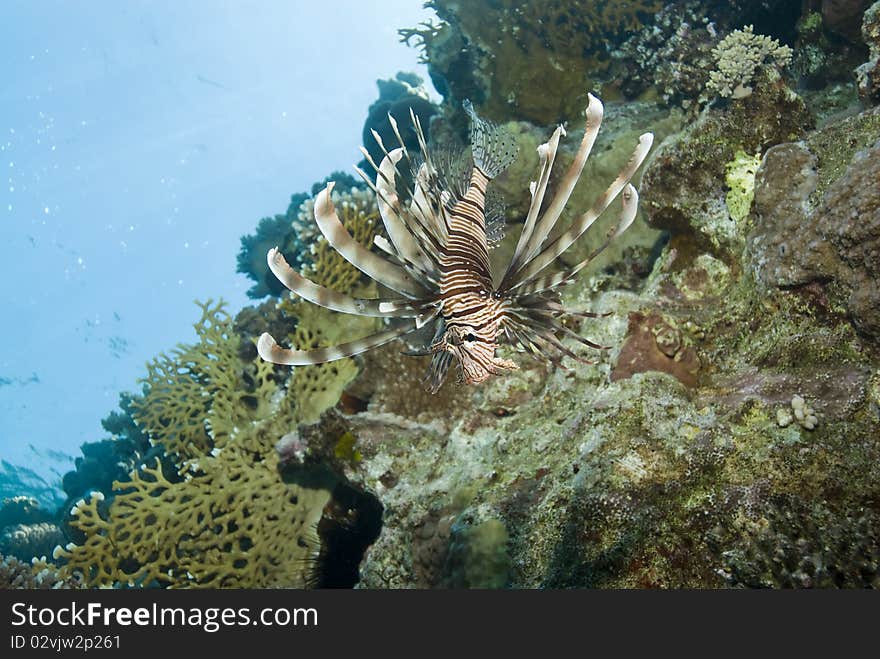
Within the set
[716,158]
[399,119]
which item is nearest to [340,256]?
→ [716,158]

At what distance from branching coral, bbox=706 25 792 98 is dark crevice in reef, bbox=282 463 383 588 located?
4.26 m

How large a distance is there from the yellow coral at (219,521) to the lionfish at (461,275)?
281cm

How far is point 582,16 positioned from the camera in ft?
24.3

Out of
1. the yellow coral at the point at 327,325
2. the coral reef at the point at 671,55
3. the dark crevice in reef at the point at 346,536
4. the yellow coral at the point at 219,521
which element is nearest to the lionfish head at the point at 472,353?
the dark crevice in reef at the point at 346,536

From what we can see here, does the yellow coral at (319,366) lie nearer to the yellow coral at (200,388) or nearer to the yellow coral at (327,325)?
the yellow coral at (327,325)

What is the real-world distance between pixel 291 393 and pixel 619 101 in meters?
5.81

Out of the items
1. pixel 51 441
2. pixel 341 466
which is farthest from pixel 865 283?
pixel 51 441

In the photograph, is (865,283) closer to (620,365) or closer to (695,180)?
(620,365)

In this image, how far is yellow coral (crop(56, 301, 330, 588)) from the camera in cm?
478

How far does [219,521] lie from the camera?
500 centimetres

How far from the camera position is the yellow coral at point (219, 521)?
4.78 meters

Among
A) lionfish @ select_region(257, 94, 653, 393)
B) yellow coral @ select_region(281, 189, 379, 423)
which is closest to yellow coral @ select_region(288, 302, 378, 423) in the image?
yellow coral @ select_region(281, 189, 379, 423)

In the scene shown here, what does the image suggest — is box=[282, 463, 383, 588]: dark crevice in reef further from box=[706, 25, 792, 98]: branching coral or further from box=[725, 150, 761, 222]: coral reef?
box=[706, 25, 792, 98]: branching coral

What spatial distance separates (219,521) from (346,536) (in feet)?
4.80
